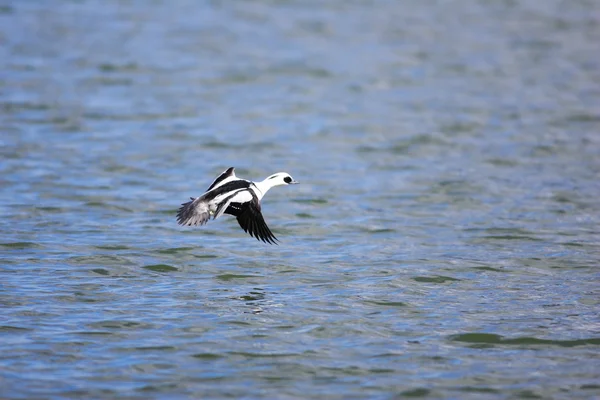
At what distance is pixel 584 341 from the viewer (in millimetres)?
10461

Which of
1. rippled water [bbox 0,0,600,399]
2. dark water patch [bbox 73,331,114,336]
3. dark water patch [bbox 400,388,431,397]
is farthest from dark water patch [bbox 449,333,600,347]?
dark water patch [bbox 73,331,114,336]

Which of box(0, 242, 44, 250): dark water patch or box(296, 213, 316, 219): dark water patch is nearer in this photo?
box(0, 242, 44, 250): dark water patch

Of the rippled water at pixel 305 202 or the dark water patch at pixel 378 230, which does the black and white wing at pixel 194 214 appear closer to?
the rippled water at pixel 305 202

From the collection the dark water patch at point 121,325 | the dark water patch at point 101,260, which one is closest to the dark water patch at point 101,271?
the dark water patch at point 101,260

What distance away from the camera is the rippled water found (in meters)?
9.83

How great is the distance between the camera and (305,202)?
16.3m

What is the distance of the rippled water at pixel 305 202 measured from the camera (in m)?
9.83

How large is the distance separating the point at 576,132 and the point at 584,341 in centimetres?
1037

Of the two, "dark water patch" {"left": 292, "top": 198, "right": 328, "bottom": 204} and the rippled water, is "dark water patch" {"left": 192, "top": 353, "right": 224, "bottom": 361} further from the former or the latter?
"dark water patch" {"left": 292, "top": 198, "right": 328, "bottom": 204}

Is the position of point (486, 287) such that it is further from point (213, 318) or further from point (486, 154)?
point (486, 154)

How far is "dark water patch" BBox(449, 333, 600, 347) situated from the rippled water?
0.08 ft

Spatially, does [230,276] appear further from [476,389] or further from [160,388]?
[476,389]

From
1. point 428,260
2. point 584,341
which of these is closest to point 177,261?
point 428,260

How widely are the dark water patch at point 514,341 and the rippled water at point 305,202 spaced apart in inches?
1.0
